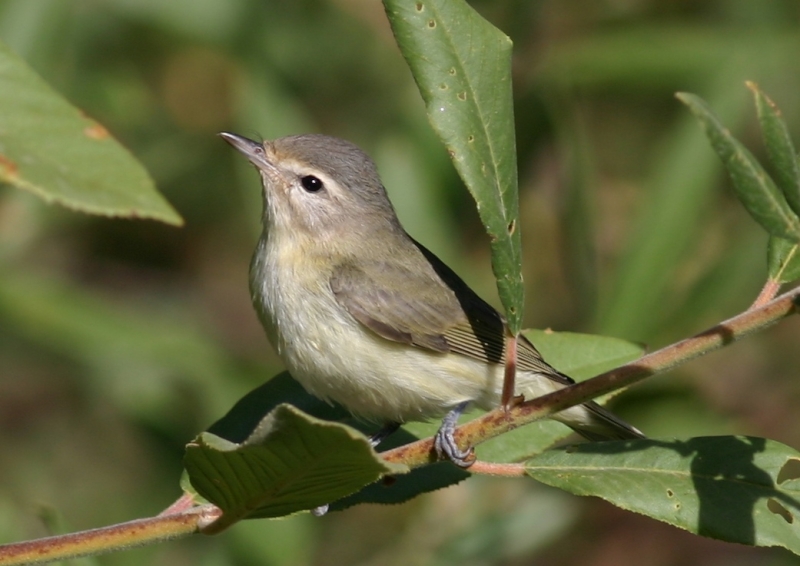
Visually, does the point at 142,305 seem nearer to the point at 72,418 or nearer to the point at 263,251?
the point at 72,418

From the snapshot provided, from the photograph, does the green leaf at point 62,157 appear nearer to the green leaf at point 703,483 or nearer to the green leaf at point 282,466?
the green leaf at point 282,466

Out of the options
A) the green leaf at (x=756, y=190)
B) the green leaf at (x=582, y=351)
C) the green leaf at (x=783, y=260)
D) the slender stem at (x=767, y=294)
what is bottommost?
the green leaf at (x=582, y=351)

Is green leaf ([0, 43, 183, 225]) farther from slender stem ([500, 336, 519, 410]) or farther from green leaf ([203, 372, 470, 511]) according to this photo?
green leaf ([203, 372, 470, 511])

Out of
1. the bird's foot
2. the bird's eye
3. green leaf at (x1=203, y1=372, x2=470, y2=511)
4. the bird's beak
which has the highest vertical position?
the bird's beak

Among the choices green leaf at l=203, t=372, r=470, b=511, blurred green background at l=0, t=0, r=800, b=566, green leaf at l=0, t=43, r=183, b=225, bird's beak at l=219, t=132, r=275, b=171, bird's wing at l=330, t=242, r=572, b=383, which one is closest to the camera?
green leaf at l=0, t=43, r=183, b=225

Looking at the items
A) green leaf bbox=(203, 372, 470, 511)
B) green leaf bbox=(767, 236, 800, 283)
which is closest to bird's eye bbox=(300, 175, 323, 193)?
green leaf bbox=(203, 372, 470, 511)

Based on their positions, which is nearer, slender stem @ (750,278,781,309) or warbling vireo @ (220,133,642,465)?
slender stem @ (750,278,781,309)

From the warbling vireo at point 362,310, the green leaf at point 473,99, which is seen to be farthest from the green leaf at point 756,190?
the warbling vireo at point 362,310

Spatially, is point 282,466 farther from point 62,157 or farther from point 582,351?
point 582,351

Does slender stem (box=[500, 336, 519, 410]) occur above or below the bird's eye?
above

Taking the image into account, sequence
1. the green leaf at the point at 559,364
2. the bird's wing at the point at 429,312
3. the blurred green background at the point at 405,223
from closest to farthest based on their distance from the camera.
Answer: the green leaf at the point at 559,364 → the bird's wing at the point at 429,312 → the blurred green background at the point at 405,223
